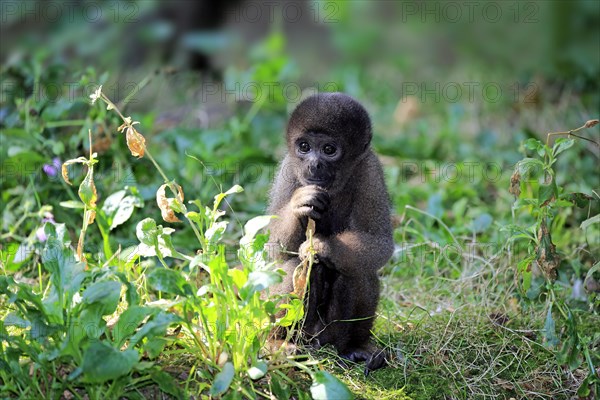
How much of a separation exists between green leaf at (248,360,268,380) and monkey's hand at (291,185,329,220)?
104 centimetres

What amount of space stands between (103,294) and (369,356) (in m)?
1.77

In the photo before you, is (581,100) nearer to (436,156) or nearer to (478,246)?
(436,156)

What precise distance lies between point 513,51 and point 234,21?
200 inches

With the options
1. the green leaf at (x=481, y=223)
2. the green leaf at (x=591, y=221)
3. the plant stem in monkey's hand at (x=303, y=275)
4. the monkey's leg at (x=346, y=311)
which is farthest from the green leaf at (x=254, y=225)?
the green leaf at (x=481, y=223)

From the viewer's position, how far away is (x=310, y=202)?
4.74 meters

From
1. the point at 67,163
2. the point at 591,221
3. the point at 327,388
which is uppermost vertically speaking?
the point at 67,163

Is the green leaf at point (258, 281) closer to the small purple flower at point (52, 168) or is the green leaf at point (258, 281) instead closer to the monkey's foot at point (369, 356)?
the monkey's foot at point (369, 356)

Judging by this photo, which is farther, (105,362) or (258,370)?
(258,370)

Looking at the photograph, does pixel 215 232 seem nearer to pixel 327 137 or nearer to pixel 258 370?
pixel 258 370

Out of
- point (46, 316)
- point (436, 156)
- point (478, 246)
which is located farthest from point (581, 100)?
point (46, 316)

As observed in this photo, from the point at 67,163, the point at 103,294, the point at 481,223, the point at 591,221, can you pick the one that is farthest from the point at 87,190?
the point at 481,223

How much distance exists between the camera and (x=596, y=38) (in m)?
11.9

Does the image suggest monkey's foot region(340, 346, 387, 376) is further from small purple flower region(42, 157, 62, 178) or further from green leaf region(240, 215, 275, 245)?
small purple flower region(42, 157, 62, 178)

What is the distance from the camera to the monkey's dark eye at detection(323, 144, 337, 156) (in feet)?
16.7
